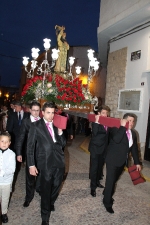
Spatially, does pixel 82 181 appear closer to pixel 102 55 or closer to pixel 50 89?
pixel 50 89

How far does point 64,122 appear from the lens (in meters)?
3.07

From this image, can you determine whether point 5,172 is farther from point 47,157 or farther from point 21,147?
point 21,147

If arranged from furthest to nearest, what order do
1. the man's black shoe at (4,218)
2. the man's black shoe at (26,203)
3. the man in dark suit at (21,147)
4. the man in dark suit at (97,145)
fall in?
the man in dark suit at (97,145) → the man in dark suit at (21,147) → the man's black shoe at (26,203) → the man's black shoe at (4,218)

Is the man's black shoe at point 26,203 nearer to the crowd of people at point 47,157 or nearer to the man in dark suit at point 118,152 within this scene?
the crowd of people at point 47,157

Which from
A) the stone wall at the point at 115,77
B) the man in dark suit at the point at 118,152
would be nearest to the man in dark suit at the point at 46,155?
the man in dark suit at the point at 118,152

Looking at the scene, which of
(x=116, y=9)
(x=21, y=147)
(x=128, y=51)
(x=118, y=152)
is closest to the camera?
(x=118, y=152)

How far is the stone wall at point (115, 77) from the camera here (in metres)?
9.48

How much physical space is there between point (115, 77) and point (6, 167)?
7.74 metres

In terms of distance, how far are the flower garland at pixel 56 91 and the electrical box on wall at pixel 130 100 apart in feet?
7.66

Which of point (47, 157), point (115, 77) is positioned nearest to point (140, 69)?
point (115, 77)

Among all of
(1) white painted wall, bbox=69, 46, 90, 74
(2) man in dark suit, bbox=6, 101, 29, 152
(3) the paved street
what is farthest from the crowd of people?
(1) white painted wall, bbox=69, 46, 90, 74

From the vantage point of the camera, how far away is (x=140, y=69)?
27.6 ft

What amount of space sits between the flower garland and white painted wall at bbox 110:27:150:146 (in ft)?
8.48

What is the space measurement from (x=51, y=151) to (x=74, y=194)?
6.04 feet
